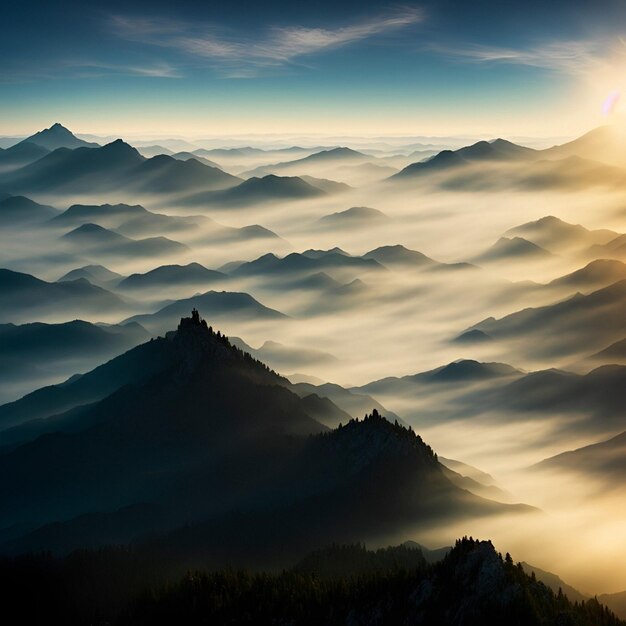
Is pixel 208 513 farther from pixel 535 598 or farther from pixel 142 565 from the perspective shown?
pixel 535 598

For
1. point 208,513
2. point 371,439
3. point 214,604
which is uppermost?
point 371,439

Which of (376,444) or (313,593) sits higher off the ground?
(376,444)

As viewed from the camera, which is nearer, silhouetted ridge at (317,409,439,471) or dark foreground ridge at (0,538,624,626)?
dark foreground ridge at (0,538,624,626)

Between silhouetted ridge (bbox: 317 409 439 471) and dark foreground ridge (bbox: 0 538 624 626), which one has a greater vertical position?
silhouetted ridge (bbox: 317 409 439 471)

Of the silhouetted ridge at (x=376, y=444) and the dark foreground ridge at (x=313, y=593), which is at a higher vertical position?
the silhouetted ridge at (x=376, y=444)

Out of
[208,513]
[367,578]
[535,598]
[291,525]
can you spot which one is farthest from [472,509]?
[535,598]

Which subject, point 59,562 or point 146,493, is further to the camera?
point 146,493

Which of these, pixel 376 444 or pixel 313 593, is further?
pixel 376 444

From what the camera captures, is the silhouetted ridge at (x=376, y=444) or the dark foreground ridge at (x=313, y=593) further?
the silhouetted ridge at (x=376, y=444)
